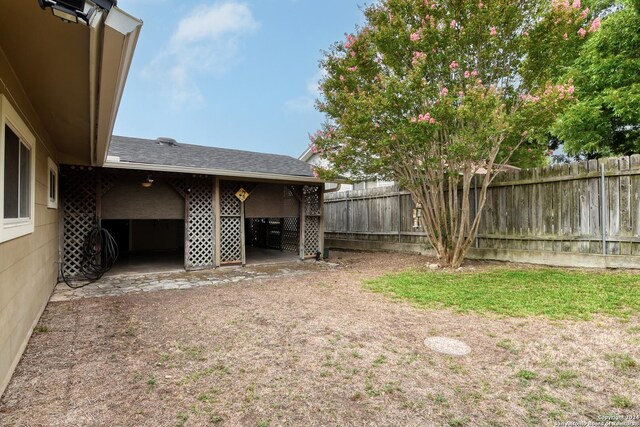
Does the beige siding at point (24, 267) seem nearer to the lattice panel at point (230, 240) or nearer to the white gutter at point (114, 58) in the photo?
the white gutter at point (114, 58)

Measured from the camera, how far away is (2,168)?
245 centimetres

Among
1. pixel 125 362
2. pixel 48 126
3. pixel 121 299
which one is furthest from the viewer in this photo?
pixel 121 299

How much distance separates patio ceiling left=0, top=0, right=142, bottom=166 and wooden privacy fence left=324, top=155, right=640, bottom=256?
7278mm

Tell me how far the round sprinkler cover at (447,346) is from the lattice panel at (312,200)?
6.61m

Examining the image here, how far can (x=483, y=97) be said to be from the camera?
5703 millimetres

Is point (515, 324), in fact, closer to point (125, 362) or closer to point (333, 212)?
point (125, 362)

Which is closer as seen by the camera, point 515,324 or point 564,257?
point 515,324

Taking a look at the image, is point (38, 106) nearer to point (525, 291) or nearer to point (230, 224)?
point (230, 224)

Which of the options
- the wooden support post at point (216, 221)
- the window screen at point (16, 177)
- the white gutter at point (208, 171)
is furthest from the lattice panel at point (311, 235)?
the window screen at point (16, 177)

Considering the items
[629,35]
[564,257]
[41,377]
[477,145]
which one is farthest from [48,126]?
Result: [629,35]

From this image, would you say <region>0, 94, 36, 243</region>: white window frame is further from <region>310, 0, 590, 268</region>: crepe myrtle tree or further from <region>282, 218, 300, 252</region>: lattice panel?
<region>282, 218, 300, 252</region>: lattice panel

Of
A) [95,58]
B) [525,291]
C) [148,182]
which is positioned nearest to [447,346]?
[525,291]

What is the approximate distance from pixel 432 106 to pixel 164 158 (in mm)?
5697

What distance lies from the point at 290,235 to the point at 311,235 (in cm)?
194
